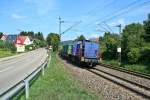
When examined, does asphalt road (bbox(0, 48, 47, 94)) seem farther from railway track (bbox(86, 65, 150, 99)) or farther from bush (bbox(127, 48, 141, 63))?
bush (bbox(127, 48, 141, 63))

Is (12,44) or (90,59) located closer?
(90,59)

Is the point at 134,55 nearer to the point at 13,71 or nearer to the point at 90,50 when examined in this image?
the point at 90,50

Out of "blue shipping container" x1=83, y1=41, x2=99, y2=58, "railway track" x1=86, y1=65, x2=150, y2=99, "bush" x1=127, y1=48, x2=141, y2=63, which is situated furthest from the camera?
"bush" x1=127, y1=48, x2=141, y2=63

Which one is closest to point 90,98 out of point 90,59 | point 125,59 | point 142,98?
point 142,98

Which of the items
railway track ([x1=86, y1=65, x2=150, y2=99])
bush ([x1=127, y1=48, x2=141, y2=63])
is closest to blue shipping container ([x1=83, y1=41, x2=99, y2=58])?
bush ([x1=127, y1=48, x2=141, y2=63])

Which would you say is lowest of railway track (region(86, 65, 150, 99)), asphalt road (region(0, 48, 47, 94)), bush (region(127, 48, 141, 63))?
railway track (region(86, 65, 150, 99))

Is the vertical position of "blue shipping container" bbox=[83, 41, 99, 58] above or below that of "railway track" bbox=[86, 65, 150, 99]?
above

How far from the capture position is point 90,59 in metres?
40.2

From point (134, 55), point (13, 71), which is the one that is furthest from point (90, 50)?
point (13, 71)

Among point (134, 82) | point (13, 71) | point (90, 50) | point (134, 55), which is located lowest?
point (134, 82)

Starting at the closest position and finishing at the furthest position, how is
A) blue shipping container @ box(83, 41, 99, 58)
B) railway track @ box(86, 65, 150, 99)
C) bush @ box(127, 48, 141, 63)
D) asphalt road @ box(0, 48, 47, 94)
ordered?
1. railway track @ box(86, 65, 150, 99)
2. asphalt road @ box(0, 48, 47, 94)
3. blue shipping container @ box(83, 41, 99, 58)
4. bush @ box(127, 48, 141, 63)

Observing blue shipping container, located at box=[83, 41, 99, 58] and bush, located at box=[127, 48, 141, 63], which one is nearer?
blue shipping container, located at box=[83, 41, 99, 58]

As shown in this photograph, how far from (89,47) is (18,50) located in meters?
63.4

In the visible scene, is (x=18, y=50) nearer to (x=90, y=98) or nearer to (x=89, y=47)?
(x=89, y=47)
